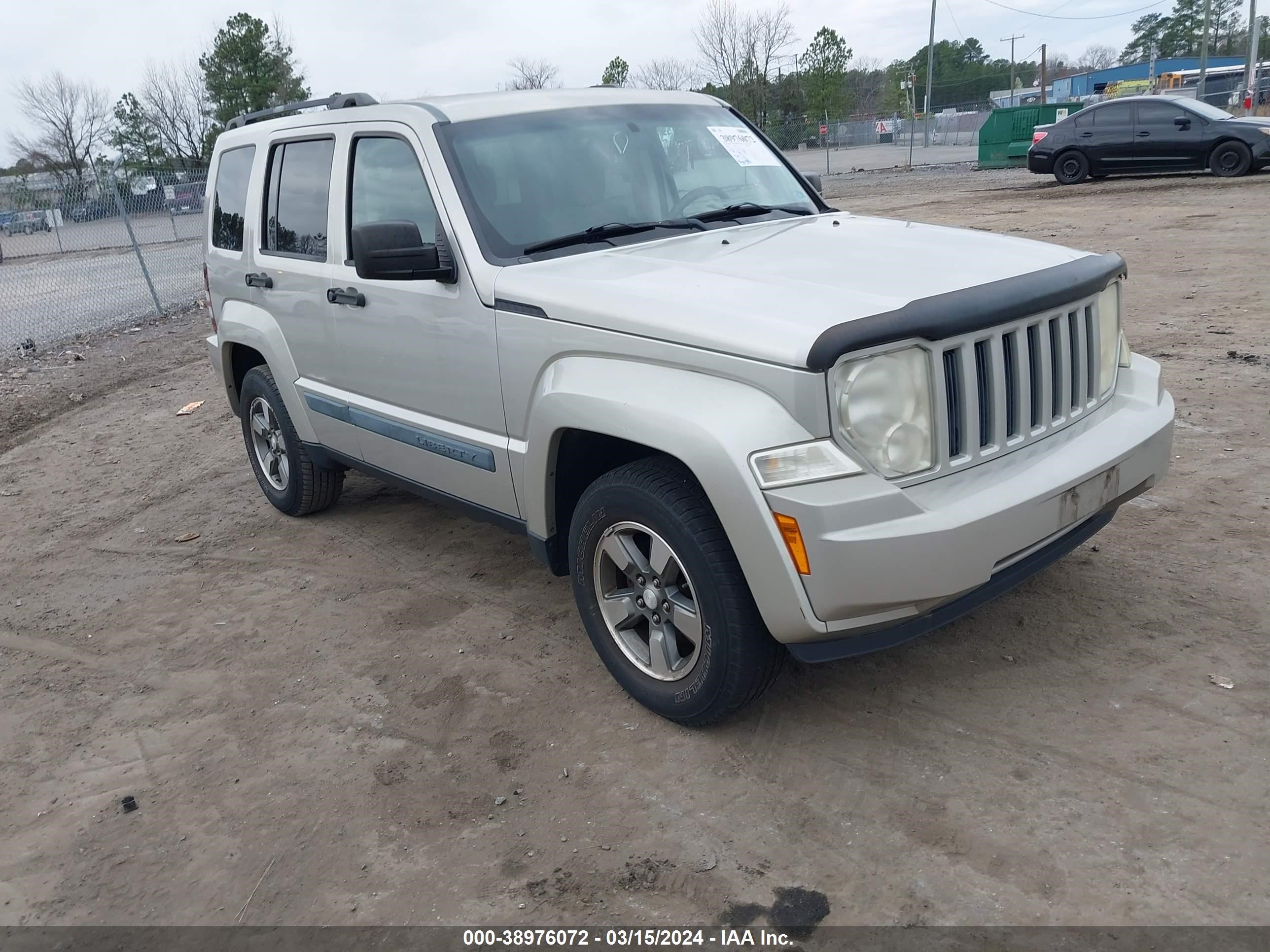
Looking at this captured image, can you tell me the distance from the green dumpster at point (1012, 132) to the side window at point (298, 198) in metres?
23.4

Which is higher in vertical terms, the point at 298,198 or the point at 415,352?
the point at 298,198

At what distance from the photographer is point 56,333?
13820 millimetres

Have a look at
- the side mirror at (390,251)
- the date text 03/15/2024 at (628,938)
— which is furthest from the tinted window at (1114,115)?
the date text 03/15/2024 at (628,938)

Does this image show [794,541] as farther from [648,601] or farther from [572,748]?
[572,748]

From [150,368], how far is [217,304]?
5899mm

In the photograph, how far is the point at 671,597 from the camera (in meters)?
3.27

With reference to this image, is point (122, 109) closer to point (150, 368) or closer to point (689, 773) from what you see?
point (150, 368)

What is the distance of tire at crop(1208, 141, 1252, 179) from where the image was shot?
17.7 m

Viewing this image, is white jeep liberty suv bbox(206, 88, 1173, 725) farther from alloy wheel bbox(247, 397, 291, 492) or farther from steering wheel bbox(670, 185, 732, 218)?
alloy wheel bbox(247, 397, 291, 492)

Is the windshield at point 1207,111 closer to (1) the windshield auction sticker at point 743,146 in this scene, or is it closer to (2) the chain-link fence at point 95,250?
(2) the chain-link fence at point 95,250

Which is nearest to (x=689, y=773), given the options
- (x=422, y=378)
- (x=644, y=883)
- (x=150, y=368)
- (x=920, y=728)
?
(x=644, y=883)

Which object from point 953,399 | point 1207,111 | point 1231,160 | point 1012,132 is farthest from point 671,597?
point 1012,132

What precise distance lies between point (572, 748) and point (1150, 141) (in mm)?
19123

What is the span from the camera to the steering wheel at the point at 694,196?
4.16m
